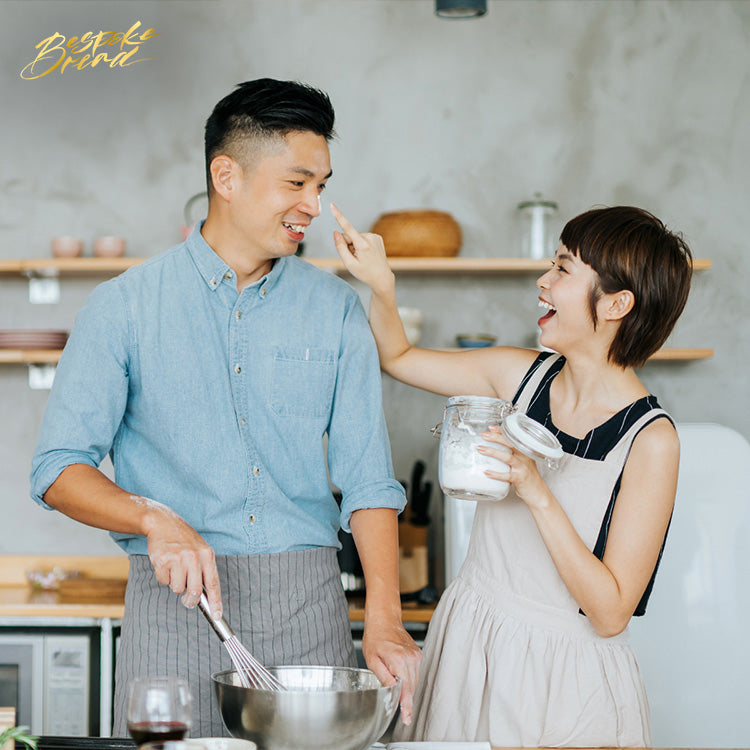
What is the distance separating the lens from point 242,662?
3.83ft

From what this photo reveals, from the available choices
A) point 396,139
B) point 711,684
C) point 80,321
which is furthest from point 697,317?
point 80,321

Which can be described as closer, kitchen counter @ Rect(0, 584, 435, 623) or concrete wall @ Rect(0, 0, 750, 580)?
kitchen counter @ Rect(0, 584, 435, 623)

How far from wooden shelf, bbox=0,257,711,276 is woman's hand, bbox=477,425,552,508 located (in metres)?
1.69

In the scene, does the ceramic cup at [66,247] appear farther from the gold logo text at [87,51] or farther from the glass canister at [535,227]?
the glass canister at [535,227]

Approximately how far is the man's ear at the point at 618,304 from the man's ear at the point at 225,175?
0.69m

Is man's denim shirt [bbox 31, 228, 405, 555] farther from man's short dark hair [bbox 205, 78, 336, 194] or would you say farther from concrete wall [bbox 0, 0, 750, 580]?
concrete wall [bbox 0, 0, 750, 580]

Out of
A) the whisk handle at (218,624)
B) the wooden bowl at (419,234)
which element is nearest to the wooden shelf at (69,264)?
the wooden bowl at (419,234)

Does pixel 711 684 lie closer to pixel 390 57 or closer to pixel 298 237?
pixel 298 237

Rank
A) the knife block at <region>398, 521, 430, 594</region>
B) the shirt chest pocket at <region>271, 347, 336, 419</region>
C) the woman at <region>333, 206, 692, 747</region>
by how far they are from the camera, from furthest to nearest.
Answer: the knife block at <region>398, 521, 430, 594</region>, the shirt chest pocket at <region>271, 347, 336, 419</region>, the woman at <region>333, 206, 692, 747</region>

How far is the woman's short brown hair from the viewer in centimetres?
166

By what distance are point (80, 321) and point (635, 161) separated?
237 centimetres

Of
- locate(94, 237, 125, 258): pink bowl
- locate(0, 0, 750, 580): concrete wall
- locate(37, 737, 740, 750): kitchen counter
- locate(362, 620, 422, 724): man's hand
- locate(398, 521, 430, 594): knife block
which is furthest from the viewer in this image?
locate(0, 0, 750, 580): concrete wall

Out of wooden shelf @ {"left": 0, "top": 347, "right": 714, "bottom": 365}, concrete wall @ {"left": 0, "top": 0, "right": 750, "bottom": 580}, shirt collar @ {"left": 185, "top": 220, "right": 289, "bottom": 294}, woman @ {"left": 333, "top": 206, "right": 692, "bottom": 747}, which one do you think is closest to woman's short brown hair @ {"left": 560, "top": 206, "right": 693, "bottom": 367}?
woman @ {"left": 333, "top": 206, "right": 692, "bottom": 747}

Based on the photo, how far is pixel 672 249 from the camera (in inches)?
66.2
